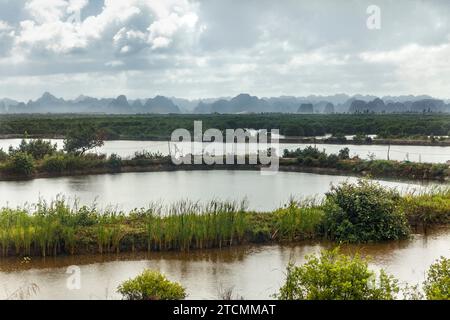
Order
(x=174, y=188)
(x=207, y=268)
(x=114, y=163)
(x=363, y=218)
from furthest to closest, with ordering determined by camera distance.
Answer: (x=114, y=163) < (x=174, y=188) < (x=363, y=218) < (x=207, y=268)

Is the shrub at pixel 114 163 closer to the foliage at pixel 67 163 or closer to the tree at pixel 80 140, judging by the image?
the foliage at pixel 67 163

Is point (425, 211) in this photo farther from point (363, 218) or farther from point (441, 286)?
point (441, 286)

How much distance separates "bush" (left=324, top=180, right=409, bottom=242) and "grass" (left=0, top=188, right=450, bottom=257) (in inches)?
10.9

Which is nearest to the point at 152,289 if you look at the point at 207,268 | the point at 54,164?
the point at 207,268

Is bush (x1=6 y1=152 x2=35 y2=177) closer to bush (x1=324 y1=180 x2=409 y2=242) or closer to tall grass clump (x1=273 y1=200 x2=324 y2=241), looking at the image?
tall grass clump (x1=273 y1=200 x2=324 y2=241)

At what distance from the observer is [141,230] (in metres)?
8.70

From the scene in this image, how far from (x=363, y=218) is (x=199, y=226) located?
287 cm

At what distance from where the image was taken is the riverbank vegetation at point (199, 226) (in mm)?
8242

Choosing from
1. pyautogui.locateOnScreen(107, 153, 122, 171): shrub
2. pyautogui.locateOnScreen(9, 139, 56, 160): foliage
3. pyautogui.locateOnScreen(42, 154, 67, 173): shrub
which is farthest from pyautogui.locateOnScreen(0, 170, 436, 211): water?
pyautogui.locateOnScreen(9, 139, 56, 160): foliage

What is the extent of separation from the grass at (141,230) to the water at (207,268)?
8.4 inches

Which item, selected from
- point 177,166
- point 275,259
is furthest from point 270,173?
point 275,259

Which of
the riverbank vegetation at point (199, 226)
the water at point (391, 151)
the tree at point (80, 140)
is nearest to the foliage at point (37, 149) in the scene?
the tree at point (80, 140)

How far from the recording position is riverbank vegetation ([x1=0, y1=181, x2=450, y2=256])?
824cm
